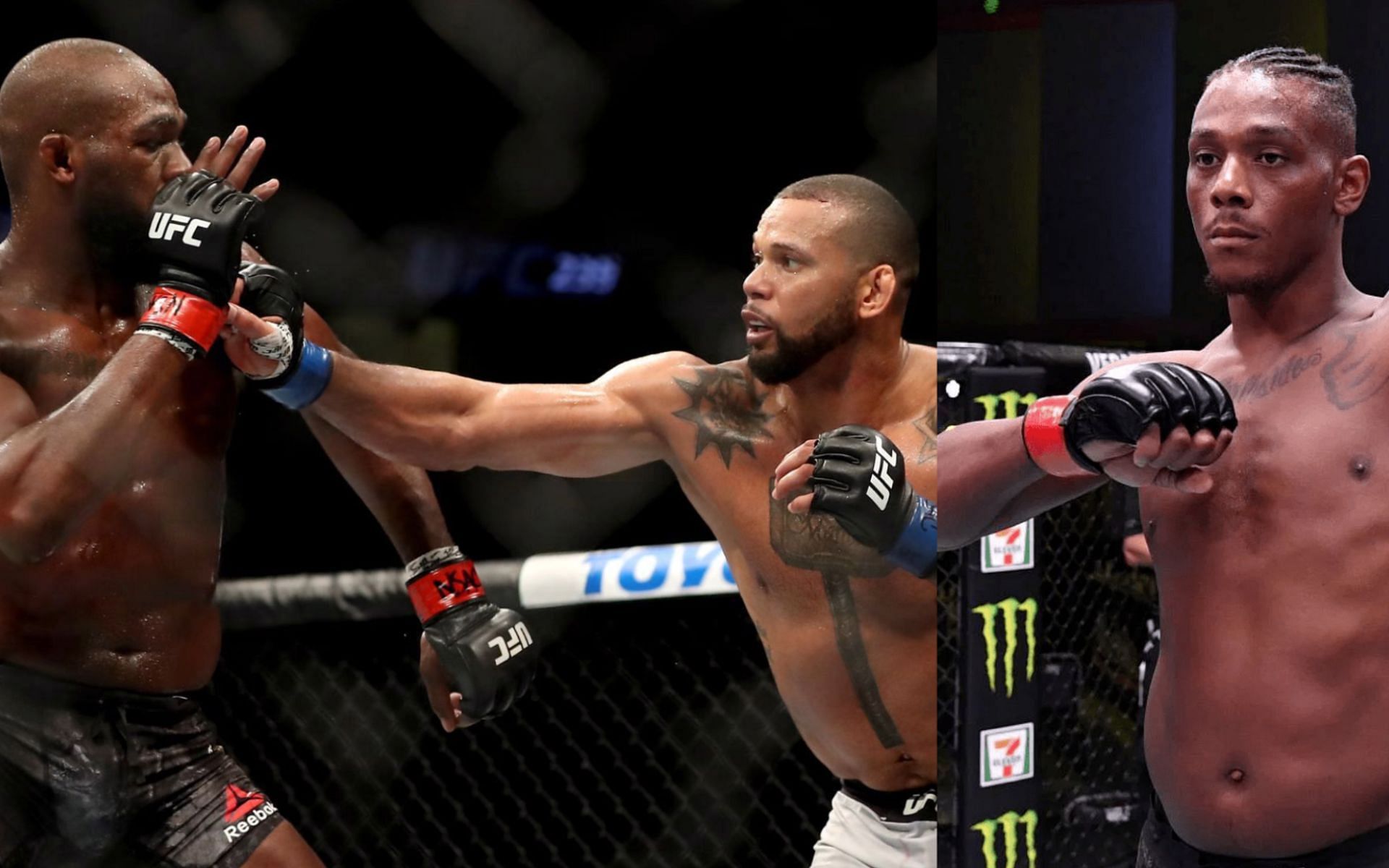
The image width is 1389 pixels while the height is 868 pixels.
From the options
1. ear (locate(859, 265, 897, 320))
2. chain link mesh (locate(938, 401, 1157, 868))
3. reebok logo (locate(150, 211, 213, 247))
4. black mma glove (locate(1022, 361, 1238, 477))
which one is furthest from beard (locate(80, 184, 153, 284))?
chain link mesh (locate(938, 401, 1157, 868))

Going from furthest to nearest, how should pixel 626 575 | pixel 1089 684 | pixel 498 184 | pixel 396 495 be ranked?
pixel 498 184 → pixel 1089 684 → pixel 626 575 → pixel 396 495

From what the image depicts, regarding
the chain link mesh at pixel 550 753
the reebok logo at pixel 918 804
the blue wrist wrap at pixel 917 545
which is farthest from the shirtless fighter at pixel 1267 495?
the chain link mesh at pixel 550 753

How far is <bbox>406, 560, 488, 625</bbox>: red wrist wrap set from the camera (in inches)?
66.5

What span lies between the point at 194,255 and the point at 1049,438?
2.75 feet

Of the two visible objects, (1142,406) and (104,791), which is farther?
(104,791)

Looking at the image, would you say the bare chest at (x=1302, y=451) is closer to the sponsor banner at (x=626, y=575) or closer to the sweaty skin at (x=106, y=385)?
the sponsor banner at (x=626, y=575)

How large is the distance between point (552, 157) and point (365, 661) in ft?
4.37

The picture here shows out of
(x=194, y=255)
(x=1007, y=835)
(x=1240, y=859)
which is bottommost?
(x=1007, y=835)

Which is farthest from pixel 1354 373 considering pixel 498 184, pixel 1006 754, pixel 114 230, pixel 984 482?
pixel 498 184

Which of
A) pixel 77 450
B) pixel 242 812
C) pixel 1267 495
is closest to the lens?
pixel 1267 495

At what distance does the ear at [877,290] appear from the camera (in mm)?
1535

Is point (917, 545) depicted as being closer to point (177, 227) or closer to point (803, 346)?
point (803, 346)

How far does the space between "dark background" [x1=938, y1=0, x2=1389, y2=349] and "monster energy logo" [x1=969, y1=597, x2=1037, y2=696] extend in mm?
821

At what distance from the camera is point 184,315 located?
143cm
